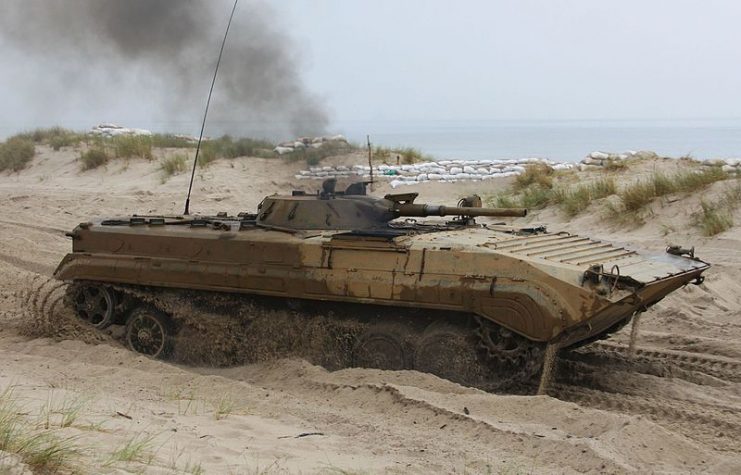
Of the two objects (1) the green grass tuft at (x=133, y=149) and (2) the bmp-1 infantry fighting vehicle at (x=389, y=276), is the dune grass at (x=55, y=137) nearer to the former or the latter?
(1) the green grass tuft at (x=133, y=149)

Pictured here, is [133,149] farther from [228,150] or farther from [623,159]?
[623,159]

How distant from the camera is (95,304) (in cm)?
995

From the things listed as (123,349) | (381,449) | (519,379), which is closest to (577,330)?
(519,379)

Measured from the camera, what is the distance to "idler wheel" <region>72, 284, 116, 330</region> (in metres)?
9.84

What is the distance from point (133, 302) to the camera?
980cm

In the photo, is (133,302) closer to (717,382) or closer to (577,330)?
(577,330)

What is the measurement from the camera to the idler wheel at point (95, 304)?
9836 mm

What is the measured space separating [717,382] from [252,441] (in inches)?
163

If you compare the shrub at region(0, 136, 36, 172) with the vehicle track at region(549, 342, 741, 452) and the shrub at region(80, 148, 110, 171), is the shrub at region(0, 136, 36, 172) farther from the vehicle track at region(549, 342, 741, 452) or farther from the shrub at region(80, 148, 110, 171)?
the vehicle track at region(549, 342, 741, 452)

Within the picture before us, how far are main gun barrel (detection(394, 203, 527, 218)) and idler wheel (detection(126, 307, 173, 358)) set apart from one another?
2.39m

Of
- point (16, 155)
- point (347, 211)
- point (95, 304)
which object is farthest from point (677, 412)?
point (16, 155)

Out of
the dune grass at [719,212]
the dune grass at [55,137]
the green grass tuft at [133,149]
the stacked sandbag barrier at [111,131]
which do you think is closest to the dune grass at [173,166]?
the green grass tuft at [133,149]

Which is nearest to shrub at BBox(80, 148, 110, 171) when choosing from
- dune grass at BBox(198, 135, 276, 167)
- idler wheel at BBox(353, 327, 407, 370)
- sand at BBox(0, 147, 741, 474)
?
dune grass at BBox(198, 135, 276, 167)

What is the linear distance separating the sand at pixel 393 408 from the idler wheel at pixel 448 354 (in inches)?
12.7
